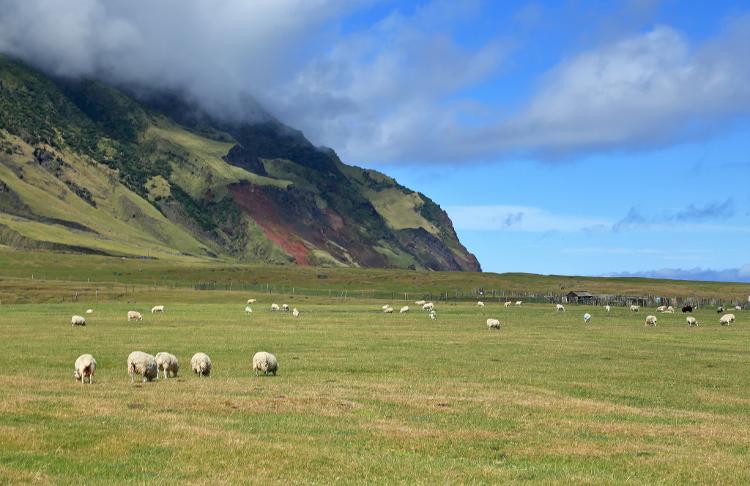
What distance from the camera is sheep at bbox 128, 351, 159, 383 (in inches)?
1342

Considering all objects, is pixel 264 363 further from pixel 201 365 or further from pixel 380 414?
pixel 380 414

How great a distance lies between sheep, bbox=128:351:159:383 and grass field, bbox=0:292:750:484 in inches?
27.6

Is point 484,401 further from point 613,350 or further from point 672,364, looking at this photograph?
point 613,350

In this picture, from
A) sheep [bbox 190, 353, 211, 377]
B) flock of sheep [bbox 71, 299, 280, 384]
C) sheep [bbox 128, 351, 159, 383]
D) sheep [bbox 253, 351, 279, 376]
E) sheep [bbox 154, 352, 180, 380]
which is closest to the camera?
flock of sheep [bbox 71, 299, 280, 384]

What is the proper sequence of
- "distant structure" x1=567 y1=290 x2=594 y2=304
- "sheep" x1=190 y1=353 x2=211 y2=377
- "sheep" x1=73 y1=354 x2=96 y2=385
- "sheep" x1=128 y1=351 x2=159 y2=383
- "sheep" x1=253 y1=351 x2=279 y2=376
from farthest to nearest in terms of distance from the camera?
1. "distant structure" x1=567 y1=290 x2=594 y2=304
2. "sheep" x1=253 y1=351 x2=279 y2=376
3. "sheep" x1=190 y1=353 x2=211 y2=377
4. "sheep" x1=128 y1=351 x2=159 y2=383
5. "sheep" x1=73 y1=354 x2=96 y2=385

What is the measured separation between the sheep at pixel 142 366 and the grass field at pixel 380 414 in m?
0.70

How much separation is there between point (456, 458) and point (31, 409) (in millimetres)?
A: 12418

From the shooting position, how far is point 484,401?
29.4 m

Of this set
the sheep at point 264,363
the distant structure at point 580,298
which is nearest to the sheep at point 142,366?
the sheep at point 264,363

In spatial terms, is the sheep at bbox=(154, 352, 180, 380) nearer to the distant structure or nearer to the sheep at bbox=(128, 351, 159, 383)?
the sheep at bbox=(128, 351, 159, 383)

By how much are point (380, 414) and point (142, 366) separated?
40.6 ft

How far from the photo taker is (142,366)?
34.1 m

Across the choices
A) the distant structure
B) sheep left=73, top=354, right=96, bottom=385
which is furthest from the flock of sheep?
the distant structure

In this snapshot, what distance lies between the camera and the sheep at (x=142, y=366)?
112ft
